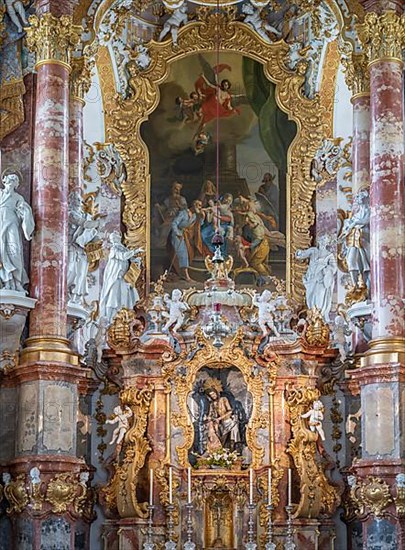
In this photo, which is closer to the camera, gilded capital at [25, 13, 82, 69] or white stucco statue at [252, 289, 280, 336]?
gilded capital at [25, 13, 82, 69]

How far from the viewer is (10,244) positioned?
24609 mm

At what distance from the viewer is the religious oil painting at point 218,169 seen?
28469 millimetres

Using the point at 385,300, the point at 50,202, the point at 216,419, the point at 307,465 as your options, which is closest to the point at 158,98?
the point at 50,202

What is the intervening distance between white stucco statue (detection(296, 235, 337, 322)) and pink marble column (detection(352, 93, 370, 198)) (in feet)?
5.18

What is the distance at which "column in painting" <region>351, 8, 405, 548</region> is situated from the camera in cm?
2391

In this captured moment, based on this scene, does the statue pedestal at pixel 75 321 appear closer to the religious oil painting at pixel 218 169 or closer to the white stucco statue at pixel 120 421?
the white stucco statue at pixel 120 421

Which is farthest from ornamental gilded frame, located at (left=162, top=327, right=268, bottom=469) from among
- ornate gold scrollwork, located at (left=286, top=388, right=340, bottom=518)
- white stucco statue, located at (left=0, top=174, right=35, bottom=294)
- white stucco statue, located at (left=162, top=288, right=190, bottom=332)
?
white stucco statue, located at (left=0, top=174, right=35, bottom=294)

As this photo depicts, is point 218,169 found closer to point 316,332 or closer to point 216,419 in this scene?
point 316,332

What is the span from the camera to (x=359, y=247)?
1024 inches

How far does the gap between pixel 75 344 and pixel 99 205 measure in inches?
135

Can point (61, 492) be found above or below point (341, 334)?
below

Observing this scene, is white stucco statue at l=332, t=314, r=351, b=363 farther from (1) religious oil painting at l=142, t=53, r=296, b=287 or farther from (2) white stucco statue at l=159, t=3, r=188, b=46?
(2) white stucco statue at l=159, t=3, r=188, b=46

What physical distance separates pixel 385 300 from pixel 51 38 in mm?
7760

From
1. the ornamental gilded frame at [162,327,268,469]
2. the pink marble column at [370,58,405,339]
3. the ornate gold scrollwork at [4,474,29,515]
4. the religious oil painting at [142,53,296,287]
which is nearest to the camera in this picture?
the ornate gold scrollwork at [4,474,29,515]
